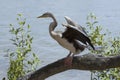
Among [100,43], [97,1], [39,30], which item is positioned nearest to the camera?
[100,43]

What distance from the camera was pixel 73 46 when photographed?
3189 mm

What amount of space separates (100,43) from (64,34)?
3.81 ft

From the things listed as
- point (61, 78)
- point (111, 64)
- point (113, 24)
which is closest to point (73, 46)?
point (111, 64)

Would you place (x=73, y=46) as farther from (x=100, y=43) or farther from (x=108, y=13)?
(x=108, y=13)

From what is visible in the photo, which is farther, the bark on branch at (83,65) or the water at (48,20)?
the water at (48,20)

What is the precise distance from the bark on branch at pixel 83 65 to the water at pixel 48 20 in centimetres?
507

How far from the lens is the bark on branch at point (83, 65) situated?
118 inches

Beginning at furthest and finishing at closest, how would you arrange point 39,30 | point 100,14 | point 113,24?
1. point 100,14
2. point 113,24
3. point 39,30

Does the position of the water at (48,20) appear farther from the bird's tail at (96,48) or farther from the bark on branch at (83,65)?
the bark on branch at (83,65)

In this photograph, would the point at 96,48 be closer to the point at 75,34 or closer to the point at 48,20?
the point at 75,34

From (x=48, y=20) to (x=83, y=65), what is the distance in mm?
11273

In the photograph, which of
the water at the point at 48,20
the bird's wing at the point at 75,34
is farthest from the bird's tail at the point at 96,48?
the water at the point at 48,20

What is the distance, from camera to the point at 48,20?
14.3m

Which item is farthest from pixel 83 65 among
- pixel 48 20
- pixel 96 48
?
pixel 48 20
